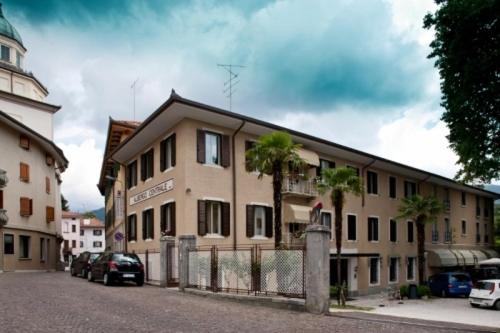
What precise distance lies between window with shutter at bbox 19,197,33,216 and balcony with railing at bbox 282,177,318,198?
20.9 m

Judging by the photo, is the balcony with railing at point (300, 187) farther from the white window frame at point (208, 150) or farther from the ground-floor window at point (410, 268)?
the ground-floor window at point (410, 268)

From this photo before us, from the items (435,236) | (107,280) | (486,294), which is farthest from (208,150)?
(435,236)

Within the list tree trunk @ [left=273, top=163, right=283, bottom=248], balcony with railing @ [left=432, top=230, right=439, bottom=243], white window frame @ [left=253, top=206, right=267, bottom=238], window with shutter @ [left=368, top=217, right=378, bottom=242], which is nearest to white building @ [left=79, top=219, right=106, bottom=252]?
balcony with railing @ [left=432, top=230, right=439, bottom=243]

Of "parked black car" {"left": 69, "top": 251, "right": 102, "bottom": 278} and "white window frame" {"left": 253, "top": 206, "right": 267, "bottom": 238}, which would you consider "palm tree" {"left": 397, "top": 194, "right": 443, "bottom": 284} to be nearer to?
"white window frame" {"left": 253, "top": 206, "right": 267, "bottom": 238}

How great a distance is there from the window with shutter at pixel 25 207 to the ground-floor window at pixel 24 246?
1783mm

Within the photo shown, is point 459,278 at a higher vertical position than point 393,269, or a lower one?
lower

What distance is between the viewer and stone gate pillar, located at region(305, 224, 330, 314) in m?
13.4

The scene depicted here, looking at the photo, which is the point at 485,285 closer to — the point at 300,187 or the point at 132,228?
the point at 300,187

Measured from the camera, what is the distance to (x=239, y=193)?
24.5 m

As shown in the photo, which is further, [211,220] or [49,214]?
[49,214]

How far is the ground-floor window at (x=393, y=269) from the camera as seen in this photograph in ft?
121

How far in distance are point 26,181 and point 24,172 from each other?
0.79 metres

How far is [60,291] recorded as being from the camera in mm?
17859

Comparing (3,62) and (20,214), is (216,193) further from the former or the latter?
(3,62)
